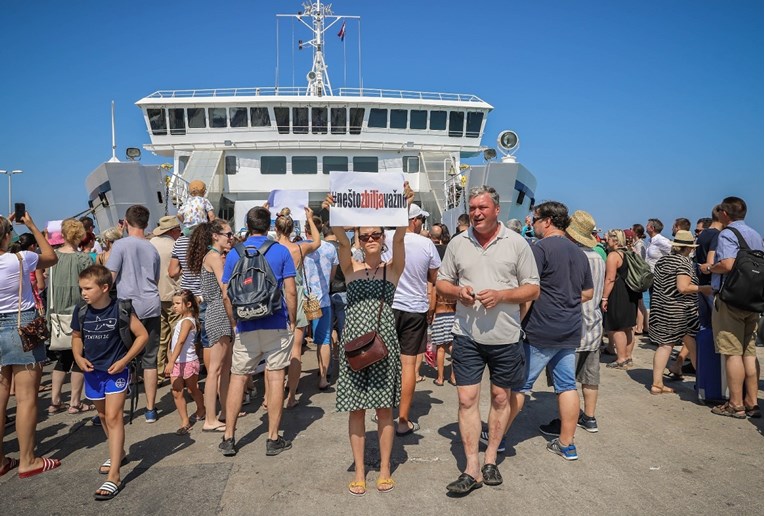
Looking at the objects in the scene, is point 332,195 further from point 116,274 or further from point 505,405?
point 116,274

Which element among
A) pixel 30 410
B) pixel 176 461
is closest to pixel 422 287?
pixel 176 461

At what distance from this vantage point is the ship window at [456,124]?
18.2 m

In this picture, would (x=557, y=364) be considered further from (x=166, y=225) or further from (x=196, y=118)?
(x=196, y=118)

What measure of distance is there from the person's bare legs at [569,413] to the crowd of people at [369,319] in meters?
0.01

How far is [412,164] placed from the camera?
18.0 meters

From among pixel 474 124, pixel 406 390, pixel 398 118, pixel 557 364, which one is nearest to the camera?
pixel 557 364

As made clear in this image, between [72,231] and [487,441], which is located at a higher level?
[72,231]

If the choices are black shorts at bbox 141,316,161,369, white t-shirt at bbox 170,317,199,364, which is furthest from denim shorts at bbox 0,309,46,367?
white t-shirt at bbox 170,317,199,364

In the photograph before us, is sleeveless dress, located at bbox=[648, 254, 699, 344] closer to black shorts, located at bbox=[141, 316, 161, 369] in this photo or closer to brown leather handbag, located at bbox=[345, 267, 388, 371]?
brown leather handbag, located at bbox=[345, 267, 388, 371]

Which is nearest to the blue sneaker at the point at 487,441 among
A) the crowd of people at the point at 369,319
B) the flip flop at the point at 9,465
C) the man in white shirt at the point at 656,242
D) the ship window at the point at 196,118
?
the crowd of people at the point at 369,319

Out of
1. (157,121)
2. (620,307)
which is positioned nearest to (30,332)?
(620,307)

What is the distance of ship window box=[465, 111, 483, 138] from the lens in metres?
18.4

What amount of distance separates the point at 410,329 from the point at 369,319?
114cm

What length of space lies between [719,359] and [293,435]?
4.18 meters
